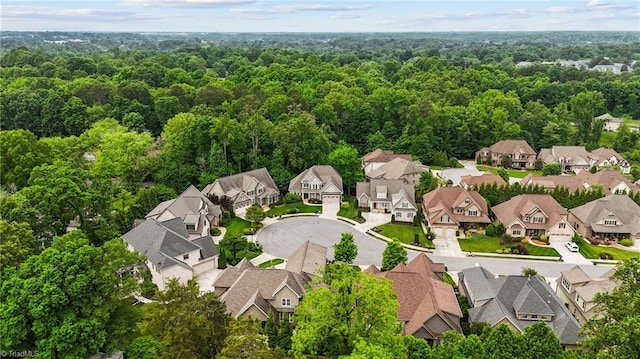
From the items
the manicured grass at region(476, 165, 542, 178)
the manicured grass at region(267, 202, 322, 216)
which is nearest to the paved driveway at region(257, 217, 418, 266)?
the manicured grass at region(267, 202, 322, 216)

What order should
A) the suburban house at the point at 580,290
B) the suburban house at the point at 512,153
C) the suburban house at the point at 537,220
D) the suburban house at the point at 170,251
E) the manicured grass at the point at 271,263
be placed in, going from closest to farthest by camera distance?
the suburban house at the point at 580,290
the suburban house at the point at 170,251
the manicured grass at the point at 271,263
the suburban house at the point at 537,220
the suburban house at the point at 512,153

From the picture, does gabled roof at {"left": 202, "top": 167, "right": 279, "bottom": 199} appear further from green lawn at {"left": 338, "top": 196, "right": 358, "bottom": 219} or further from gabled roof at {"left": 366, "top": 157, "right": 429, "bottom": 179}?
gabled roof at {"left": 366, "top": 157, "right": 429, "bottom": 179}

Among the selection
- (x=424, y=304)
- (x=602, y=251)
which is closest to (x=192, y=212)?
(x=424, y=304)

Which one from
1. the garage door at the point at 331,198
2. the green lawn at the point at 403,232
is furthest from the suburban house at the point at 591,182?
the garage door at the point at 331,198

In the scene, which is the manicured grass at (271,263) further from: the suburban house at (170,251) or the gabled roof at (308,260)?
the suburban house at (170,251)

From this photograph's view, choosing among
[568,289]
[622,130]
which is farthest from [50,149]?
[622,130]

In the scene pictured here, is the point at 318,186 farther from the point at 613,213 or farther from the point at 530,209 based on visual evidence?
the point at 613,213

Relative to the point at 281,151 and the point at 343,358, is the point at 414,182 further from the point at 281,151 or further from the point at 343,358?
the point at 343,358
